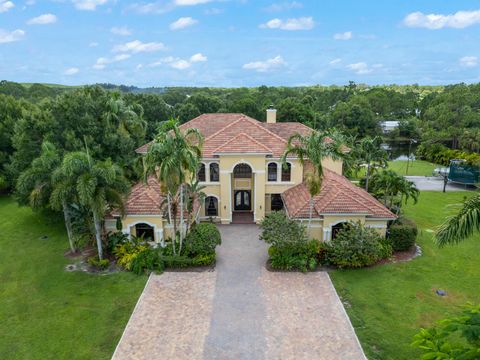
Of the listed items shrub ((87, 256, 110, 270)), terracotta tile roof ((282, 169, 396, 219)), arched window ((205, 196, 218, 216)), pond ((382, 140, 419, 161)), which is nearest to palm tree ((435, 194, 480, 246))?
terracotta tile roof ((282, 169, 396, 219))

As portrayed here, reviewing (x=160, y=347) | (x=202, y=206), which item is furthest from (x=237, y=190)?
(x=160, y=347)

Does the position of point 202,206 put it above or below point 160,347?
above

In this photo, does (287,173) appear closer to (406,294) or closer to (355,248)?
(355,248)

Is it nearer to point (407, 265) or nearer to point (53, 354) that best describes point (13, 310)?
point (53, 354)

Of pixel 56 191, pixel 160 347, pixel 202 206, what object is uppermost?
pixel 56 191

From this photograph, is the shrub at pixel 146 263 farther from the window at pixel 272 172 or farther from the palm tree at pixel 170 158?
the window at pixel 272 172

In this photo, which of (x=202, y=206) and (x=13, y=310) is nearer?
(x=13, y=310)

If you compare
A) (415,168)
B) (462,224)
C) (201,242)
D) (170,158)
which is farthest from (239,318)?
(415,168)
